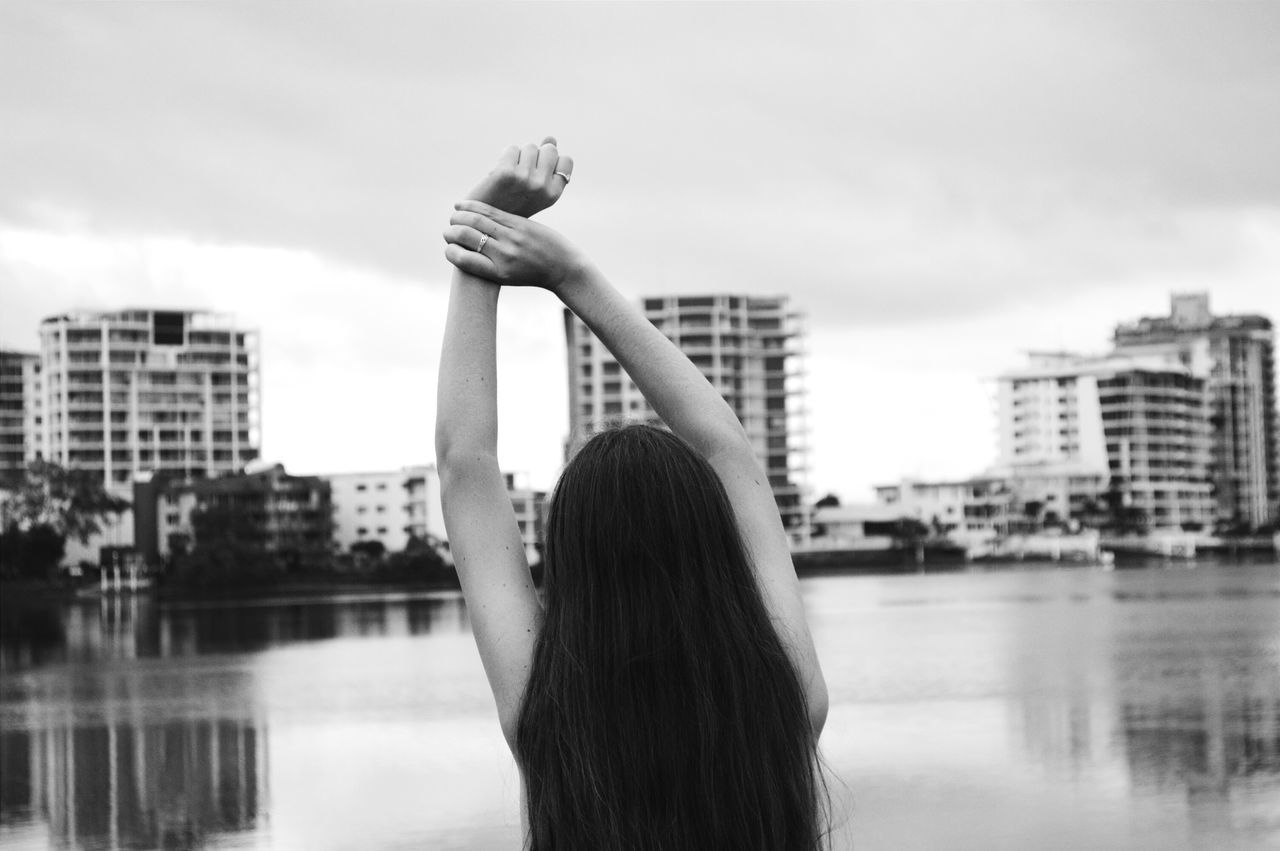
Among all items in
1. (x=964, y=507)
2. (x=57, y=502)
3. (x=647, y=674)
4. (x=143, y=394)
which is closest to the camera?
(x=647, y=674)

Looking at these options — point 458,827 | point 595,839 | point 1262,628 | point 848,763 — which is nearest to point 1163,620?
point 1262,628

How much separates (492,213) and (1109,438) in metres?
155

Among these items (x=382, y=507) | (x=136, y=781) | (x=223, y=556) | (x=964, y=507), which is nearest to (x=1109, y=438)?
(x=964, y=507)

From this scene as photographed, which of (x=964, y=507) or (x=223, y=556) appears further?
(x=964, y=507)

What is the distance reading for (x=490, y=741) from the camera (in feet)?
71.0

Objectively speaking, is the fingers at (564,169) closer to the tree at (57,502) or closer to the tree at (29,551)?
the tree at (29,551)

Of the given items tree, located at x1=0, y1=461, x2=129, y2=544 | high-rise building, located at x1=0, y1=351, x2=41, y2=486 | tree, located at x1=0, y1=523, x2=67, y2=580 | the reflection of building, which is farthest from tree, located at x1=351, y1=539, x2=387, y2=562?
the reflection of building

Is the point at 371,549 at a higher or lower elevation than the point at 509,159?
lower

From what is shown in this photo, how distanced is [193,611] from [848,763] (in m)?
63.6

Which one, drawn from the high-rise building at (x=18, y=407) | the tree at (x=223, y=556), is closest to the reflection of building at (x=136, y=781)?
the tree at (x=223, y=556)

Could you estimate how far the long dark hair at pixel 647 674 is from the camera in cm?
170

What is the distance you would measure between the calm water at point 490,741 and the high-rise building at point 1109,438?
99.3 meters

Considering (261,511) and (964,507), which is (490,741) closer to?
(261,511)

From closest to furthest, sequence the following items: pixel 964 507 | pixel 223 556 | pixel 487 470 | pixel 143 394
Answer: pixel 487 470
pixel 223 556
pixel 143 394
pixel 964 507
